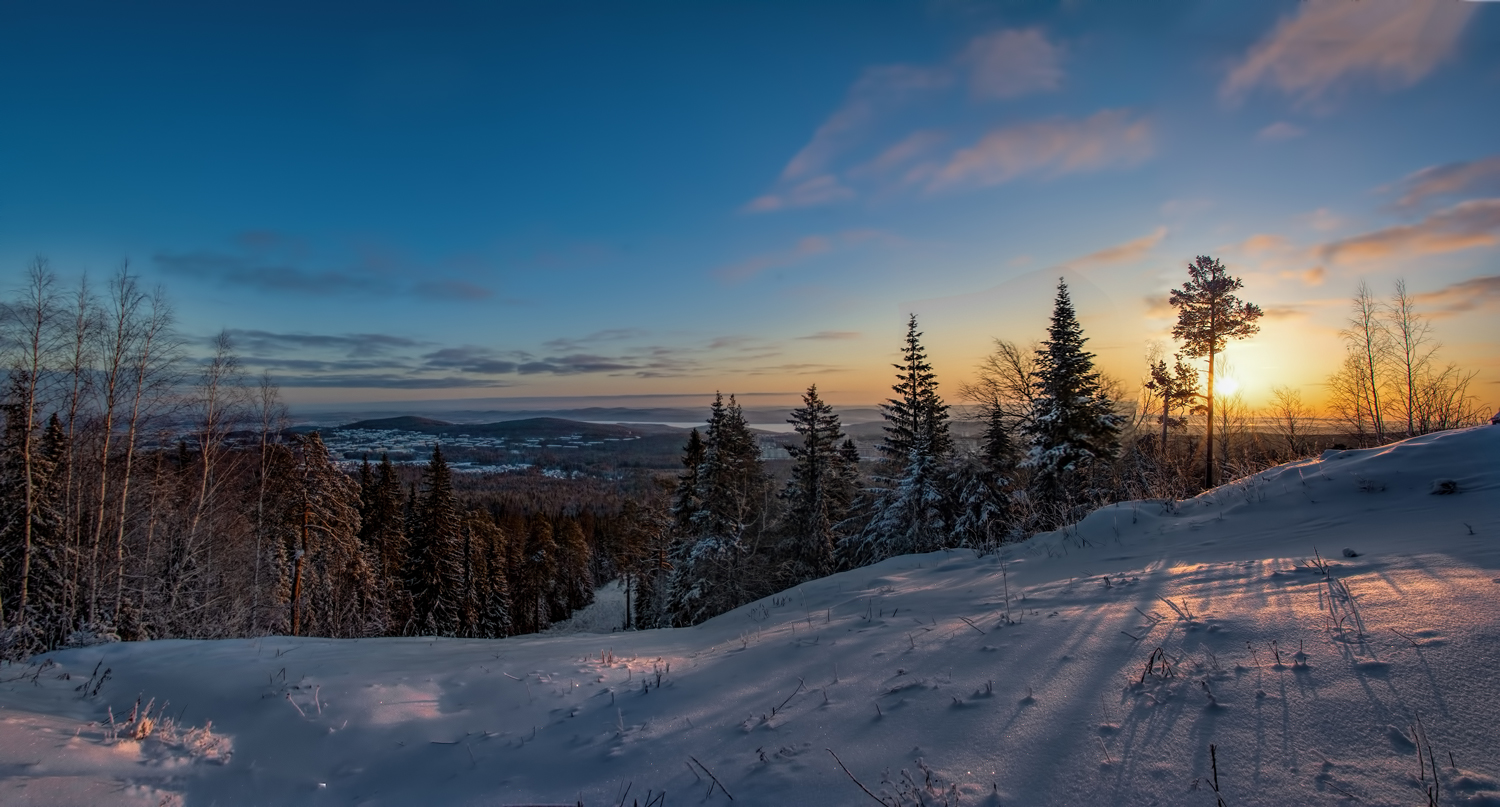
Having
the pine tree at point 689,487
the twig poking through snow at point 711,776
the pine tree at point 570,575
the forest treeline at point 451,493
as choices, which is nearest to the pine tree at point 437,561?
the forest treeline at point 451,493

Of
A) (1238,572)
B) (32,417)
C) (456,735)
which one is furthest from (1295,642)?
(32,417)

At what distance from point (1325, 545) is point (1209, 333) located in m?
26.7

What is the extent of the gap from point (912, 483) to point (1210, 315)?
16840 millimetres

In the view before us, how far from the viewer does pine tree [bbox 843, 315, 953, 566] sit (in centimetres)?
2103

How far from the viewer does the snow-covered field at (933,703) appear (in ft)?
6.98

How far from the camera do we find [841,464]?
32375mm

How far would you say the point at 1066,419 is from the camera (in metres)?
21.4

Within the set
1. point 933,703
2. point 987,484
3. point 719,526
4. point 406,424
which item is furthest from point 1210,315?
point 406,424

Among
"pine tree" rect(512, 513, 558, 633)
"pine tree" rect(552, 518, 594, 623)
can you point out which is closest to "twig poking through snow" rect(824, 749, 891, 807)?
"pine tree" rect(512, 513, 558, 633)

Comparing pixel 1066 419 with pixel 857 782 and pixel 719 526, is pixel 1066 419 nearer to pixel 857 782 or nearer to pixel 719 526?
pixel 719 526

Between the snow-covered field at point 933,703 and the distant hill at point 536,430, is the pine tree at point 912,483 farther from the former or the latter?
the distant hill at point 536,430

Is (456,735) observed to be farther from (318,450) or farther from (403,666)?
(318,450)

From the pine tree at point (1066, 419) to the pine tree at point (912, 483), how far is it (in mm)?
3652

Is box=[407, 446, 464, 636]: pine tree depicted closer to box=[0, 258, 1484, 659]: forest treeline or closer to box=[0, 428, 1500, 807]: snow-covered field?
box=[0, 258, 1484, 659]: forest treeline
